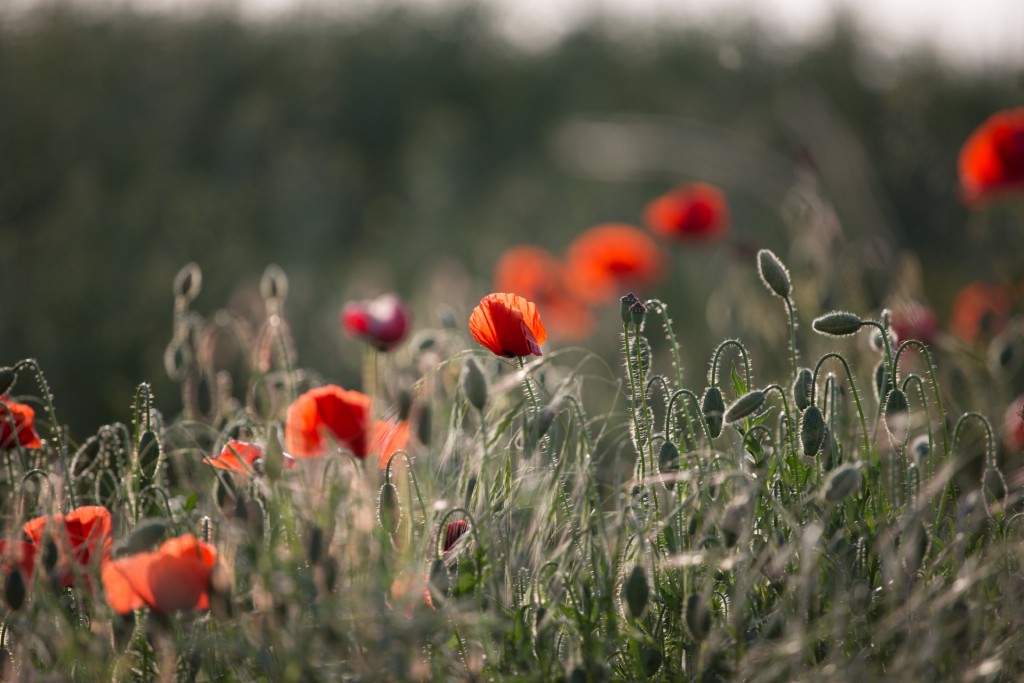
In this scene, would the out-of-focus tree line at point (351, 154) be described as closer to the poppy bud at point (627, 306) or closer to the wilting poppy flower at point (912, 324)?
the wilting poppy flower at point (912, 324)

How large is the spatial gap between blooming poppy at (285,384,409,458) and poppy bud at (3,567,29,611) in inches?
14.7

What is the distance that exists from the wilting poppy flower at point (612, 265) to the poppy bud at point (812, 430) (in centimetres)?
301

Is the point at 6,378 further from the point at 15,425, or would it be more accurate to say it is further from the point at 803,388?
the point at 803,388

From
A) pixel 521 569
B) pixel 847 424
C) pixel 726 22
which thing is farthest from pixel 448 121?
pixel 521 569

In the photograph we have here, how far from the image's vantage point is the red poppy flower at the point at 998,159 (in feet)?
11.4

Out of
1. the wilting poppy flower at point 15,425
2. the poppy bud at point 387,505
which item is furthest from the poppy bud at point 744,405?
the wilting poppy flower at point 15,425

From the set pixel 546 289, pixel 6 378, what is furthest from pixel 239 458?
pixel 546 289

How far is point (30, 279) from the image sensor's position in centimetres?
484

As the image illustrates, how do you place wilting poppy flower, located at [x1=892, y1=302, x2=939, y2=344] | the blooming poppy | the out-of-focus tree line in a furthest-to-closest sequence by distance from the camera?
the out-of-focus tree line
wilting poppy flower, located at [x1=892, y1=302, x2=939, y2=344]
the blooming poppy

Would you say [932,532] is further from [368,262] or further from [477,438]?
[368,262]

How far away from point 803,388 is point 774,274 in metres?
0.19

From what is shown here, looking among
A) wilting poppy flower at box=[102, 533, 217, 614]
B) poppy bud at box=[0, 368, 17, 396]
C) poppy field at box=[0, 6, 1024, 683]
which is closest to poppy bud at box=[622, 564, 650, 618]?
poppy field at box=[0, 6, 1024, 683]

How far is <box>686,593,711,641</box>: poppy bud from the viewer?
1.37 metres

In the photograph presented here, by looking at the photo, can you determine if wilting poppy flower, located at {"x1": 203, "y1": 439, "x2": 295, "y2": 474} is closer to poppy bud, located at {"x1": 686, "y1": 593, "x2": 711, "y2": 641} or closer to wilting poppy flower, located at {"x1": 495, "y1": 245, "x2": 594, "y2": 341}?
poppy bud, located at {"x1": 686, "y1": 593, "x2": 711, "y2": 641}
